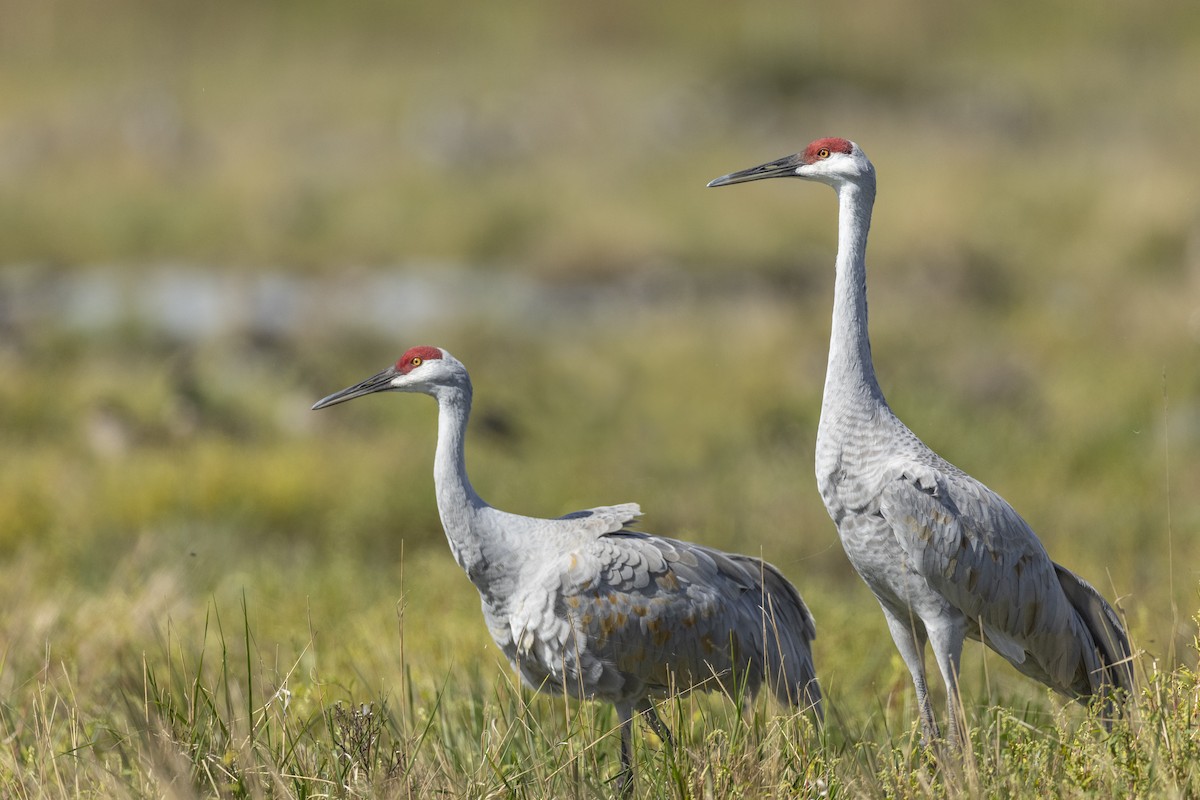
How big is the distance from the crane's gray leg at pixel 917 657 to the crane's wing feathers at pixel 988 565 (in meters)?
0.18

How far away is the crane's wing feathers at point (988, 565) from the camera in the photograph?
430cm

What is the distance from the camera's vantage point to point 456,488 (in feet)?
15.3

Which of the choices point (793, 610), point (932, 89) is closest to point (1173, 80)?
point (932, 89)

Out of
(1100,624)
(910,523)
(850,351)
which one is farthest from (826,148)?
(1100,624)

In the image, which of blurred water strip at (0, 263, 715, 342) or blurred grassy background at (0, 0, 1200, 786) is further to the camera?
blurred water strip at (0, 263, 715, 342)

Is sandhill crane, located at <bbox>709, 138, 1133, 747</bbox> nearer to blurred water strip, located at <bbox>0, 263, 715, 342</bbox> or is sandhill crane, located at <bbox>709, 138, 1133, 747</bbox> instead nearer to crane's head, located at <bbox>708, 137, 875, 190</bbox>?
crane's head, located at <bbox>708, 137, 875, 190</bbox>

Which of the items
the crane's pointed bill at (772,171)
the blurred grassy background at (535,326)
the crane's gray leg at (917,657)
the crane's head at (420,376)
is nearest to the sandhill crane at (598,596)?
the crane's head at (420,376)

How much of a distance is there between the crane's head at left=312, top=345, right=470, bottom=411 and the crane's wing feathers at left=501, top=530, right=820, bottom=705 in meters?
0.65

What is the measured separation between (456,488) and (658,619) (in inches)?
28.8

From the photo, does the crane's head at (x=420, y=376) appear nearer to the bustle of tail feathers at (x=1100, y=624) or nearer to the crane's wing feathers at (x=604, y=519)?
the crane's wing feathers at (x=604, y=519)

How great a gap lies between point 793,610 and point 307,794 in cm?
185

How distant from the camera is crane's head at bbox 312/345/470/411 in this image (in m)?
4.81

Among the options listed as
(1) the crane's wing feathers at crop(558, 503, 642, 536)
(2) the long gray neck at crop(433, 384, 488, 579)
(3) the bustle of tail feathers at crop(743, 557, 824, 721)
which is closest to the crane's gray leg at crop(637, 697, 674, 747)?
(3) the bustle of tail feathers at crop(743, 557, 824, 721)

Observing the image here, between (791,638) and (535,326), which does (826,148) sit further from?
(535,326)
